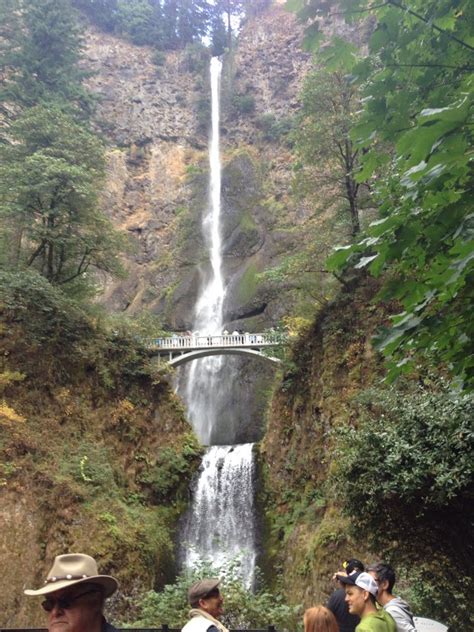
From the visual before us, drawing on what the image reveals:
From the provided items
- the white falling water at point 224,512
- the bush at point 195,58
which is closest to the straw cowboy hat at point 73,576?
the white falling water at point 224,512

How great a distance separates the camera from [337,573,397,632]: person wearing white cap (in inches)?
117

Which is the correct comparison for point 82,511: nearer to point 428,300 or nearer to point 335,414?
point 335,414

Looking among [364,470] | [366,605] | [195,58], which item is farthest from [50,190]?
[195,58]

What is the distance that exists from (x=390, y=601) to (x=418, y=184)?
291 cm

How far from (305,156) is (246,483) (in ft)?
36.1

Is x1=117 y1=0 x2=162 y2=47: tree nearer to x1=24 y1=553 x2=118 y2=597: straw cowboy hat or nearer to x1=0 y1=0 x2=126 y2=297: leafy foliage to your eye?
x1=0 y1=0 x2=126 y2=297: leafy foliage

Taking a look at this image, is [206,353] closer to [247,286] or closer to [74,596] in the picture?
[247,286]

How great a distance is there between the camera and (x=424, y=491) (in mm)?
5445

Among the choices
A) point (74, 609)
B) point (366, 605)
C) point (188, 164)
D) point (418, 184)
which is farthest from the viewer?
point (188, 164)

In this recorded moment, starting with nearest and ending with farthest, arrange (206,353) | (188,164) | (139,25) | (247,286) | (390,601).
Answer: (390,601) → (206,353) → (247,286) → (188,164) → (139,25)

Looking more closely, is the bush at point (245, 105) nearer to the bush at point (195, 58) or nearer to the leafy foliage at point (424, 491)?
the bush at point (195, 58)

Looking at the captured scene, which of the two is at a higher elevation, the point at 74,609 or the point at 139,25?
the point at 139,25

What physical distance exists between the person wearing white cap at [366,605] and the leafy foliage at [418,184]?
4.78 feet

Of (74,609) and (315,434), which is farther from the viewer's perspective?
(315,434)
